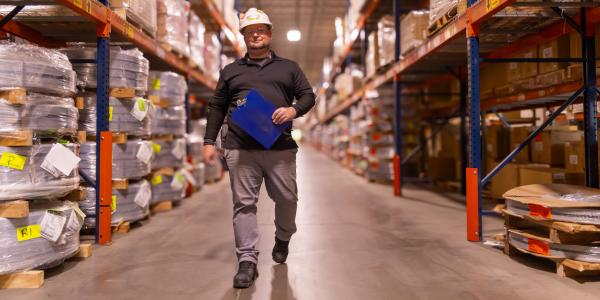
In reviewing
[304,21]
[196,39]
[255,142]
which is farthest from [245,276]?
[304,21]

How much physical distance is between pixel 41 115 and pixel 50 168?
407mm

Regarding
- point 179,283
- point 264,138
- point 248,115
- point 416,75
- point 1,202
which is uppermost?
point 416,75

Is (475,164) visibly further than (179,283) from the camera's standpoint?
Yes

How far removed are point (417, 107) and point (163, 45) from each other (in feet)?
17.9

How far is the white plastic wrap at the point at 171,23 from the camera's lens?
504 centimetres

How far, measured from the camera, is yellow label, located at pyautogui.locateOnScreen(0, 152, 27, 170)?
2.42 metres

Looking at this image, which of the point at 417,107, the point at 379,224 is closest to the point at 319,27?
the point at 417,107

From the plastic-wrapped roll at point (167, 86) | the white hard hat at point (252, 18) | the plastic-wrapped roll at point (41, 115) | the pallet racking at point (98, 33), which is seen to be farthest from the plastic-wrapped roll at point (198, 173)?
the white hard hat at point (252, 18)

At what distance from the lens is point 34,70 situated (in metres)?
2.62

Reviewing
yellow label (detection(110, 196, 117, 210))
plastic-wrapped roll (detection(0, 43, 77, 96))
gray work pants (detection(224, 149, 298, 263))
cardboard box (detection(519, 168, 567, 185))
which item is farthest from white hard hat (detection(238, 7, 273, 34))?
cardboard box (detection(519, 168, 567, 185))

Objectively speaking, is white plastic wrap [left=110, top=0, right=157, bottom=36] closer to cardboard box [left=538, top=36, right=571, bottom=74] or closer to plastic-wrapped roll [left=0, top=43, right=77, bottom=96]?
plastic-wrapped roll [left=0, top=43, right=77, bottom=96]

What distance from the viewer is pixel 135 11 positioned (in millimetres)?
4031

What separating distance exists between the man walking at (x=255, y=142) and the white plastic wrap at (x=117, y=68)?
1.79 m

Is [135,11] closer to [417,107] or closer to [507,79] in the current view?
[507,79]
